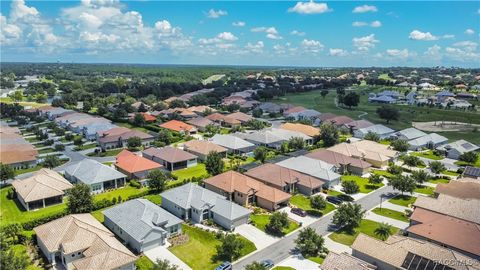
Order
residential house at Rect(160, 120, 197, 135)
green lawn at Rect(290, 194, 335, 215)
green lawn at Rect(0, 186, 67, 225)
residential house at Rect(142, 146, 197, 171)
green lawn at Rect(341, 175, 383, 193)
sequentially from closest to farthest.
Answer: green lawn at Rect(0, 186, 67, 225), green lawn at Rect(290, 194, 335, 215), green lawn at Rect(341, 175, 383, 193), residential house at Rect(142, 146, 197, 171), residential house at Rect(160, 120, 197, 135)

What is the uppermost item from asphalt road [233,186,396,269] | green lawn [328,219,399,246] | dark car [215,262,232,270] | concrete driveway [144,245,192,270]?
dark car [215,262,232,270]

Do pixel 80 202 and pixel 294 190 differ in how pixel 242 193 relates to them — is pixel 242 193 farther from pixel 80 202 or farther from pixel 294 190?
pixel 80 202

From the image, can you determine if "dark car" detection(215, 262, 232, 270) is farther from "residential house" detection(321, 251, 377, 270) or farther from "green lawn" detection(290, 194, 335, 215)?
"green lawn" detection(290, 194, 335, 215)

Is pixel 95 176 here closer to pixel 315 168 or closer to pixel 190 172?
pixel 190 172

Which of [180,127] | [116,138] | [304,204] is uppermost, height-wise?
[180,127]

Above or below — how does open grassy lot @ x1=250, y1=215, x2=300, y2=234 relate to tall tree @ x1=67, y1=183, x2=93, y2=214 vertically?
below

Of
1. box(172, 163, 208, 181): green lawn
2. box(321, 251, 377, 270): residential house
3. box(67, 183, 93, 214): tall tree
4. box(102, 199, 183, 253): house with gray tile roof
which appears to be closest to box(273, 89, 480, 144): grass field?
box(172, 163, 208, 181): green lawn

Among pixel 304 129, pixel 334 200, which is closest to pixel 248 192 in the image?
pixel 334 200

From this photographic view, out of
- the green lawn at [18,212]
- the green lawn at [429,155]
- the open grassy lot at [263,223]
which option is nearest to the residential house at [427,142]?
the green lawn at [429,155]
